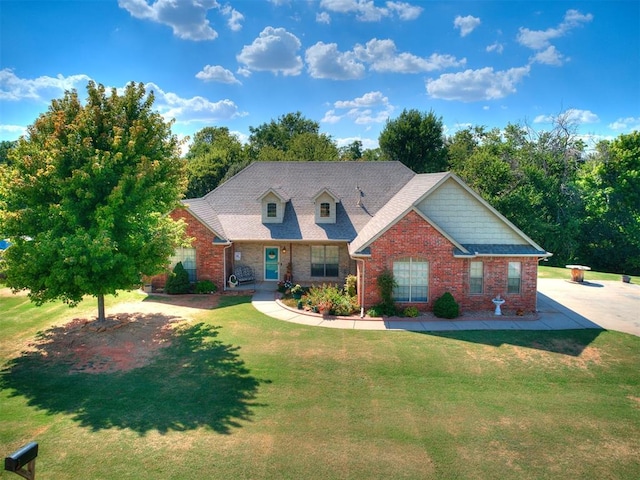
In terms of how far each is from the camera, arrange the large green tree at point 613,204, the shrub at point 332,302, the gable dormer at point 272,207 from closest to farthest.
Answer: the shrub at point 332,302 → the gable dormer at point 272,207 → the large green tree at point 613,204

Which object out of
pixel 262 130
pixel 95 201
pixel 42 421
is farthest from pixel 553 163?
pixel 262 130

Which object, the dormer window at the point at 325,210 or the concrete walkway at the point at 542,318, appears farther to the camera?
the dormer window at the point at 325,210

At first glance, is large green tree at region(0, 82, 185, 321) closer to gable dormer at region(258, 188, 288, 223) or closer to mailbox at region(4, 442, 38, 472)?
mailbox at region(4, 442, 38, 472)

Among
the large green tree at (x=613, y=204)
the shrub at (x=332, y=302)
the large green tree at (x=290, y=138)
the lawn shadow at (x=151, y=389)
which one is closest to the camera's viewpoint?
the lawn shadow at (x=151, y=389)

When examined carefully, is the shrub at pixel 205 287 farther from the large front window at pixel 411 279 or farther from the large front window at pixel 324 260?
the large front window at pixel 411 279

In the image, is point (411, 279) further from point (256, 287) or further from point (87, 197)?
point (87, 197)

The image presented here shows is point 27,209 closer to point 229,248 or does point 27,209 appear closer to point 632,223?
point 229,248

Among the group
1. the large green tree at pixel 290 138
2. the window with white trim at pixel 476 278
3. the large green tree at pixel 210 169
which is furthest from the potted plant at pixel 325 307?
the large green tree at pixel 290 138
